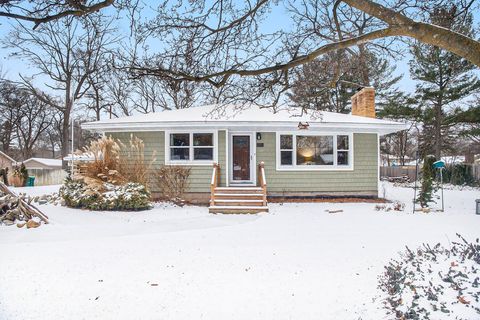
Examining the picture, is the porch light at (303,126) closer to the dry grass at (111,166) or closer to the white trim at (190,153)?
the white trim at (190,153)

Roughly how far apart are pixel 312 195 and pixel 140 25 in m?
8.70

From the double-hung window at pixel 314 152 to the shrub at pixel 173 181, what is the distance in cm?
343

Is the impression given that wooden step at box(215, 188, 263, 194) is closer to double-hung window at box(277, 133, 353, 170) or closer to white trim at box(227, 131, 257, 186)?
white trim at box(227, 131, 257, 186)

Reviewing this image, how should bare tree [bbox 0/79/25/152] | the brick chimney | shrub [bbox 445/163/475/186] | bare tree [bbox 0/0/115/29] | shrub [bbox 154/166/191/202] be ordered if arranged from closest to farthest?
bare tree [bbox 0/0/115/29], shrub [bbox 154/166/191/202], the brick chimney, shrub [bbox 445/163/475/186], bare tree [bbox 0/79/25/152]

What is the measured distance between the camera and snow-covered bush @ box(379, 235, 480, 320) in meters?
2.92

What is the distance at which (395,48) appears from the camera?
6.64 m

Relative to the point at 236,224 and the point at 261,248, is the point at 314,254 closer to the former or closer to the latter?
the point at 261,248

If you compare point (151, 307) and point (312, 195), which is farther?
point (312, 195)

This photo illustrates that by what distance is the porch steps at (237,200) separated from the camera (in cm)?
985

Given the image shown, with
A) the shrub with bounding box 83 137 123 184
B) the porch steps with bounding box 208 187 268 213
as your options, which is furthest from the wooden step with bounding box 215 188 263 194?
the shrub with bounding box 83 137 123 184

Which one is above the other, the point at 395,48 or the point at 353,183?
the point at 395,48

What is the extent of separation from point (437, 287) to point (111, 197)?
28.0ft

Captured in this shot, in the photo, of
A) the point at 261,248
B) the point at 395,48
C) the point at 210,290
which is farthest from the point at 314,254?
the point at 395,48

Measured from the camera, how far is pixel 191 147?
11.8 m
